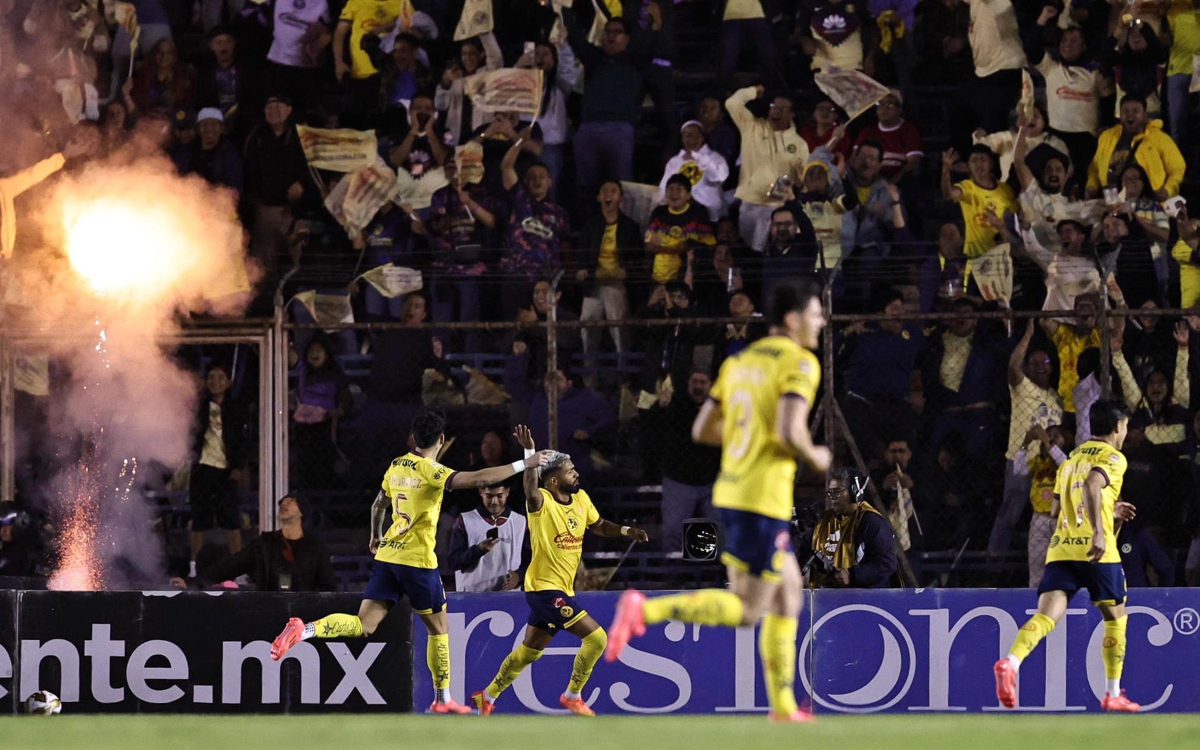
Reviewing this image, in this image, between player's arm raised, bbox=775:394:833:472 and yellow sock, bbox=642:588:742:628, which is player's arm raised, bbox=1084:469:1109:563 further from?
player's arm raised, bbox=775:394:833:472

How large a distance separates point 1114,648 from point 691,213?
18.6 ft

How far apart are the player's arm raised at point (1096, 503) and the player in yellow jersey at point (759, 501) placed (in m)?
3.81

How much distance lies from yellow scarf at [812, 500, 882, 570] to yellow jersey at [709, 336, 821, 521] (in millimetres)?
5162

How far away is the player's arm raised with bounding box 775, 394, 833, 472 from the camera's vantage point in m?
7.17

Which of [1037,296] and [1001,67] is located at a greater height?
[1001,67]

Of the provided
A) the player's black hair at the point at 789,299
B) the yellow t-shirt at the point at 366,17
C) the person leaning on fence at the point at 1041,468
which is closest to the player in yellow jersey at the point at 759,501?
the player's black hair at the point at 789,299

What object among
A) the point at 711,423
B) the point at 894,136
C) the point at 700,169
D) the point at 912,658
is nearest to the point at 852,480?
the point at 912,658

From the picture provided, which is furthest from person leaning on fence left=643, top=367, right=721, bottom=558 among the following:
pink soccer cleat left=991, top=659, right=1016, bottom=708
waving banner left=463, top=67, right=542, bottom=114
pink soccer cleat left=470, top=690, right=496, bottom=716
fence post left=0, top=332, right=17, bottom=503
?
fence post left=0, top=332, right=17, bottom=503

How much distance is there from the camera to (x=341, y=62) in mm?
17062

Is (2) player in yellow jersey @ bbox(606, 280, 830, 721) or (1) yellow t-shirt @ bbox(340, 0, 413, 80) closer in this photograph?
(2) player in yellow jersey @ bbox(606, 280, 830, 721)

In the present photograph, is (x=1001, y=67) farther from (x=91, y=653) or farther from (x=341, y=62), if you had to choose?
(x=91, y=653)

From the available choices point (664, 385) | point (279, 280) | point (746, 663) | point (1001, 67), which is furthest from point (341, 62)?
point (746, 663)

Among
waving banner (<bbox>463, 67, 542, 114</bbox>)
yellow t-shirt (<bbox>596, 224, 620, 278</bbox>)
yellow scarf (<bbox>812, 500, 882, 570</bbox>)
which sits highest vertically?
waving banner (<bbox>463, 67, 542, 114</bbox>)

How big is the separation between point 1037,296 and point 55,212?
940cm
